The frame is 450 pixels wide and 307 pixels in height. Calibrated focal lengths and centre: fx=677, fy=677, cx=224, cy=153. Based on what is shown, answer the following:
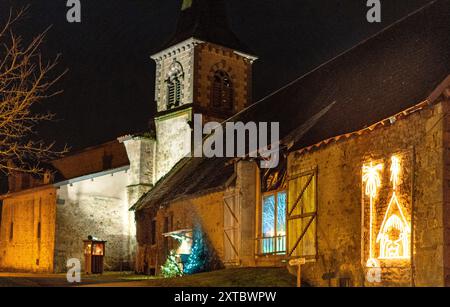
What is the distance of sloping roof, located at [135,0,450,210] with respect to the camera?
48.2 feet

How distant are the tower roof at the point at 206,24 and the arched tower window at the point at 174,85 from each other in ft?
4.15

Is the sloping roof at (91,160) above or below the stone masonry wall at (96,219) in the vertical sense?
above

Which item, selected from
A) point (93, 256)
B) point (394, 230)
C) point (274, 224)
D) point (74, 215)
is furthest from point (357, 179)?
point (74, 215)

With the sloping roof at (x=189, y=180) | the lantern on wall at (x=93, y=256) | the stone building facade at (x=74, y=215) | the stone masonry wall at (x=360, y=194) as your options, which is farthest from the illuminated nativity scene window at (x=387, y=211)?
the stone building facade at (x=74, y=215)

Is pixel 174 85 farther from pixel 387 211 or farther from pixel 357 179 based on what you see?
pixel 387 211

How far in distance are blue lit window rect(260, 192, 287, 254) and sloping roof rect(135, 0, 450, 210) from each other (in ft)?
6.57

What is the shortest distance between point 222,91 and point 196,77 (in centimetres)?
174

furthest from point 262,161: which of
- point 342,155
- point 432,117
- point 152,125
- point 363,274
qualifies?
point 152,125

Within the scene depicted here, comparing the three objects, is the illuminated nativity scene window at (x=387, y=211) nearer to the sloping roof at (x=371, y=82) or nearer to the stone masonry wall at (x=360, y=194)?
the stone masonry wall at (x=360, y=194)

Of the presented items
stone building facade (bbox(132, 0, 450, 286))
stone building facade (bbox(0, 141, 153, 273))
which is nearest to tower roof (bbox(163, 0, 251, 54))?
stone building facade (bbox(0, 141, 153, 273))

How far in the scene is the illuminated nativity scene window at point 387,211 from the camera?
44.9 feet

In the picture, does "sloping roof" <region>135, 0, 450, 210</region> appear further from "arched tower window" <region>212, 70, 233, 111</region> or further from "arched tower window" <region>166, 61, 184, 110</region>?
"arched tower window" <region>166, 61, 184, 110</region>

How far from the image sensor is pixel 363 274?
48.1 feet

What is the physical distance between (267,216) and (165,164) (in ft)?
45.1
